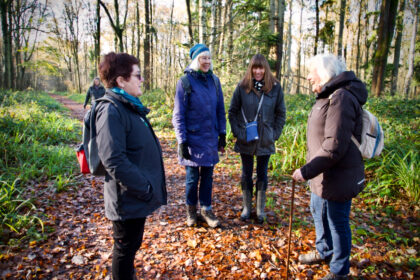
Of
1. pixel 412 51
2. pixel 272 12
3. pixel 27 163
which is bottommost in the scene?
pixel 27 163

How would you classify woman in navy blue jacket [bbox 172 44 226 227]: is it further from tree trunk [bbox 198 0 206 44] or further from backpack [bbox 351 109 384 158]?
tree trunk [bbox 198 0 206 44]

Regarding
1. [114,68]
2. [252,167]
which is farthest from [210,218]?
[114,68]

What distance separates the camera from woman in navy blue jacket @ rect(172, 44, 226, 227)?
292cm

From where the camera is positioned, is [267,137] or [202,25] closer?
[267,137]

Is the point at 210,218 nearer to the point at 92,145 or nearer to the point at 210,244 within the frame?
the point at 210,244

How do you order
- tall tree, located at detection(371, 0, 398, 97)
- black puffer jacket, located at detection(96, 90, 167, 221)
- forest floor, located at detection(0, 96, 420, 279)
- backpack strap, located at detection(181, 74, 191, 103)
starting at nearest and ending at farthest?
1. black puffer jacket, located at detection(96, 90, 167, 221)
2. forest floor, located at detection(0, 96, 420, 279)
3. backpack strap, located at detection(181, 74, 191, 103)
4. tall tree, located at detection(371, 0, 398, 97)

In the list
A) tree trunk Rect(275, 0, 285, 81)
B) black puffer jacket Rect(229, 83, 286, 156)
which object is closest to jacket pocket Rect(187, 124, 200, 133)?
black puffer jacket Rect(229, 83, 286, 156)

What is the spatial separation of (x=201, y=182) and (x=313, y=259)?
5.24 feet

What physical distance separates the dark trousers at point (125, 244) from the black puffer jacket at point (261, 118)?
1776 millimetres

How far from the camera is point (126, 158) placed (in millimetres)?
1669

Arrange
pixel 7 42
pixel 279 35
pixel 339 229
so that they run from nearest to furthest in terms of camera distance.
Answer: pixel 339 229, pixel 279 35, pixel 7 42

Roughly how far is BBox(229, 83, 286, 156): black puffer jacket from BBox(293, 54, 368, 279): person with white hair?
2.91 feet

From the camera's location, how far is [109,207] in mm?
1776

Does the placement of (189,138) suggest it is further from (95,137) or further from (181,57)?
(181,57)
